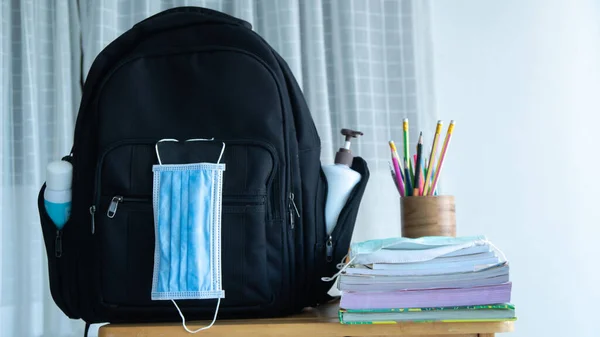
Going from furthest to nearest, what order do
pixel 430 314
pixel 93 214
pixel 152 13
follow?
1. pixel 152 13
2. pixel 93 214
3. pixel 430 314

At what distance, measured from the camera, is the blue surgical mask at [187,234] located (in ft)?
2.60

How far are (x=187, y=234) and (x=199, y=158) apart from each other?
0.32ft

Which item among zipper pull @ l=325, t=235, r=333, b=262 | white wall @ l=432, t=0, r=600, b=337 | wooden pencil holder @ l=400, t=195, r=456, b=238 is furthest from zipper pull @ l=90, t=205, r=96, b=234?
white wall @ l=432, t=0, r=600, b=337

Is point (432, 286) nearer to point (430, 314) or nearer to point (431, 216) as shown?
point (430, 314)

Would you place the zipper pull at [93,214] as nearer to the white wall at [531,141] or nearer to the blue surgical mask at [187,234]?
the blue surgical mask at [187,234]

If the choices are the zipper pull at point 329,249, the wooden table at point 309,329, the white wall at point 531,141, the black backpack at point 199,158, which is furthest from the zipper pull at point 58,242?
the white wall at point 531,141

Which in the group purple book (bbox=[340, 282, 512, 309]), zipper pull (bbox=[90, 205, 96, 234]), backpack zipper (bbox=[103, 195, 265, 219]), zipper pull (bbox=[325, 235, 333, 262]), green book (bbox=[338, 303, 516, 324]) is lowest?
green book (bbox=[338, 303, 516, 324])

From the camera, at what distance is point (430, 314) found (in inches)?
29.0

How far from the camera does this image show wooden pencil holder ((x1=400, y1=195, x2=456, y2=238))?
0.92 m

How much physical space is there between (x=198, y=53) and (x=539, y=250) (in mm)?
843

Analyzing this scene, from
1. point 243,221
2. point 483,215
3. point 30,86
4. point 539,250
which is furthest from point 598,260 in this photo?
point 30,86

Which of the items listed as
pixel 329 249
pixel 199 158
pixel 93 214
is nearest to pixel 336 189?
pixel 329 249

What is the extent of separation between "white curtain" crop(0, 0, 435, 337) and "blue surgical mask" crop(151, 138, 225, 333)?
573mm

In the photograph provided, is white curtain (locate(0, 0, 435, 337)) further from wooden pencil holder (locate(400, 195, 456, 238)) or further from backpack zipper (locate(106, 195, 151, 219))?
backpack zipper (locate(106, 195, 151, 219))
